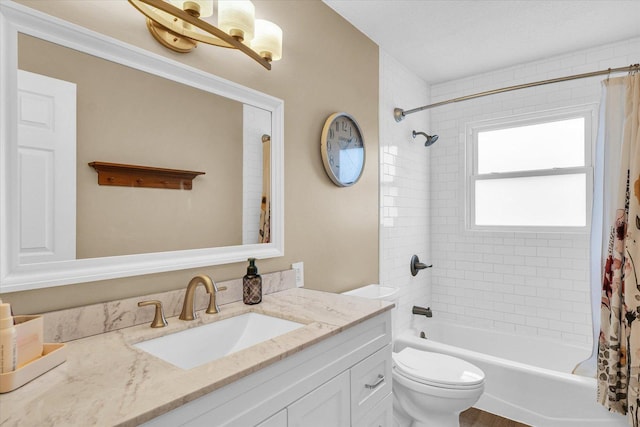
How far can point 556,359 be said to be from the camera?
2.71 metres

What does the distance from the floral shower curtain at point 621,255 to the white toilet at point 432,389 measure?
0.74m

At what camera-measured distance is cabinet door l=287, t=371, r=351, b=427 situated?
1.01m

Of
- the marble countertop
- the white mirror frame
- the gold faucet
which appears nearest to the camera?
the marble countertop

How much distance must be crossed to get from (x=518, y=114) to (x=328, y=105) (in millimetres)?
1883

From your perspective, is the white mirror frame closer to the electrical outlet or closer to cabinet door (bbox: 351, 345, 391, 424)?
the electrical outlet

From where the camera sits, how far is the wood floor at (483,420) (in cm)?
228

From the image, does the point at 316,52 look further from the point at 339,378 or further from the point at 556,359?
the point at 556,359

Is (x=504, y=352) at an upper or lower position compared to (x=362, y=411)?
lower

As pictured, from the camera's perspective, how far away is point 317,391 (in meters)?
1.08

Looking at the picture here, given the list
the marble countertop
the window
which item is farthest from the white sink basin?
the window

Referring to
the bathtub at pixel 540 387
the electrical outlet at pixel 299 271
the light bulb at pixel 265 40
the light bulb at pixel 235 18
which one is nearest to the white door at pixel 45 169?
the light bulb at pixel 235 18

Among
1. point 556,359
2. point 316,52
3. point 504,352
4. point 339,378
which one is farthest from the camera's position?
point 504,352

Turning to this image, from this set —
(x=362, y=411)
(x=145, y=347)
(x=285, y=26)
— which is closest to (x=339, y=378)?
(x=362, y=411)

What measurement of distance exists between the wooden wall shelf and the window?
2686mm
